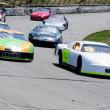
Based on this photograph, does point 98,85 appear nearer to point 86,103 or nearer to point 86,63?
point 86,63

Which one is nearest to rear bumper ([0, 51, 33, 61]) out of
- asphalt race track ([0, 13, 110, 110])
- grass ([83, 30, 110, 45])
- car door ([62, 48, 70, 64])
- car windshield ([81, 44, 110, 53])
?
asphalt race track ([0, 13, 110, 110])

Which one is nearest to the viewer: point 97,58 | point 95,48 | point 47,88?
point 47,88

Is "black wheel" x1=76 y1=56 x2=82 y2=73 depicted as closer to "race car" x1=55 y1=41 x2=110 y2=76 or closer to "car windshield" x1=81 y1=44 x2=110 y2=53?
"race car" x1=55 y1=41 x2=110 y2=76

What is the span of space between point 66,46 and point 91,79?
11.9ft

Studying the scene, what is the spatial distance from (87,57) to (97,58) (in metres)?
0.32

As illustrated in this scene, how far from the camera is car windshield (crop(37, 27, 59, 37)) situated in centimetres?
2968

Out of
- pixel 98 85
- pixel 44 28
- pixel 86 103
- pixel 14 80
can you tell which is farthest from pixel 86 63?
pixel 44 28

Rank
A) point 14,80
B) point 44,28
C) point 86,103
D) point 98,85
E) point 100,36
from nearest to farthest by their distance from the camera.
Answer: point 86,103 → point 14,80 → point 98,85 → point 44,28 → point 100,36

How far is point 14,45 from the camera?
1966 cm

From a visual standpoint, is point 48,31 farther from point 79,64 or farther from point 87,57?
point 87,57

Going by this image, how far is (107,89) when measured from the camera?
47.4 ft

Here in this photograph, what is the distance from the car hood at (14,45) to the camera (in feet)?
63.5

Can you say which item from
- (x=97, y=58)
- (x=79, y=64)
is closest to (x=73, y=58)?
(x=79, y=64)

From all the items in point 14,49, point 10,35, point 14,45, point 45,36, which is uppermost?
point 10,35
